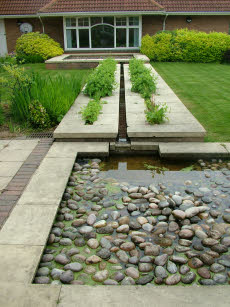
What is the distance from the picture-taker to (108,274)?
2727 mm

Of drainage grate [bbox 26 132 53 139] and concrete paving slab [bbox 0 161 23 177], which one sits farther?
drainage grate [bbox 26 132 53 139]

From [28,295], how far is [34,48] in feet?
54.4

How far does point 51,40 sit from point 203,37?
27.8ft

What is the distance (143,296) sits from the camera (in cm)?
237

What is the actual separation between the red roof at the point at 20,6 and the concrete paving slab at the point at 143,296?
19.9m

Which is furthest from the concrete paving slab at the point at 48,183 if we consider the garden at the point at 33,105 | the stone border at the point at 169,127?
the garden at the point at 33,105

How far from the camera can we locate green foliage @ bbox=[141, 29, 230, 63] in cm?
1656

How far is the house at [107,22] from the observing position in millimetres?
18641

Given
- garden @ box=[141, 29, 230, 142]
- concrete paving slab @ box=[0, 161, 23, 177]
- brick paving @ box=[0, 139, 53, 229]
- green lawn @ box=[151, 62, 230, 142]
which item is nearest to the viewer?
brick paving @ box=[0, 139, 53, 229]

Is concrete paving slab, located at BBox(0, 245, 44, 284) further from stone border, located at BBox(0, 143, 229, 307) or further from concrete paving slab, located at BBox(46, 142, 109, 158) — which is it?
concrete paving slab, located at BBox(46, 142, 109, 158)

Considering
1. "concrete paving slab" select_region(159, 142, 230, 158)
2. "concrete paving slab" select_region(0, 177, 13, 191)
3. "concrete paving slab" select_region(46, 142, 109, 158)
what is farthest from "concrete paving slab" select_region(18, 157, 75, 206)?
"concrete paving slab" select_region(159, 142, 230, 158)

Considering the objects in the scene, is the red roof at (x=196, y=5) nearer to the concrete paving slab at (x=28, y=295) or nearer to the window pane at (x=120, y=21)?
the window pane at (x=120, y=21)

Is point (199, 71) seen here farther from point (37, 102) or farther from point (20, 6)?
point (20, 6)

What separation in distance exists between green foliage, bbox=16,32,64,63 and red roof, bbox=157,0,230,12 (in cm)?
731
